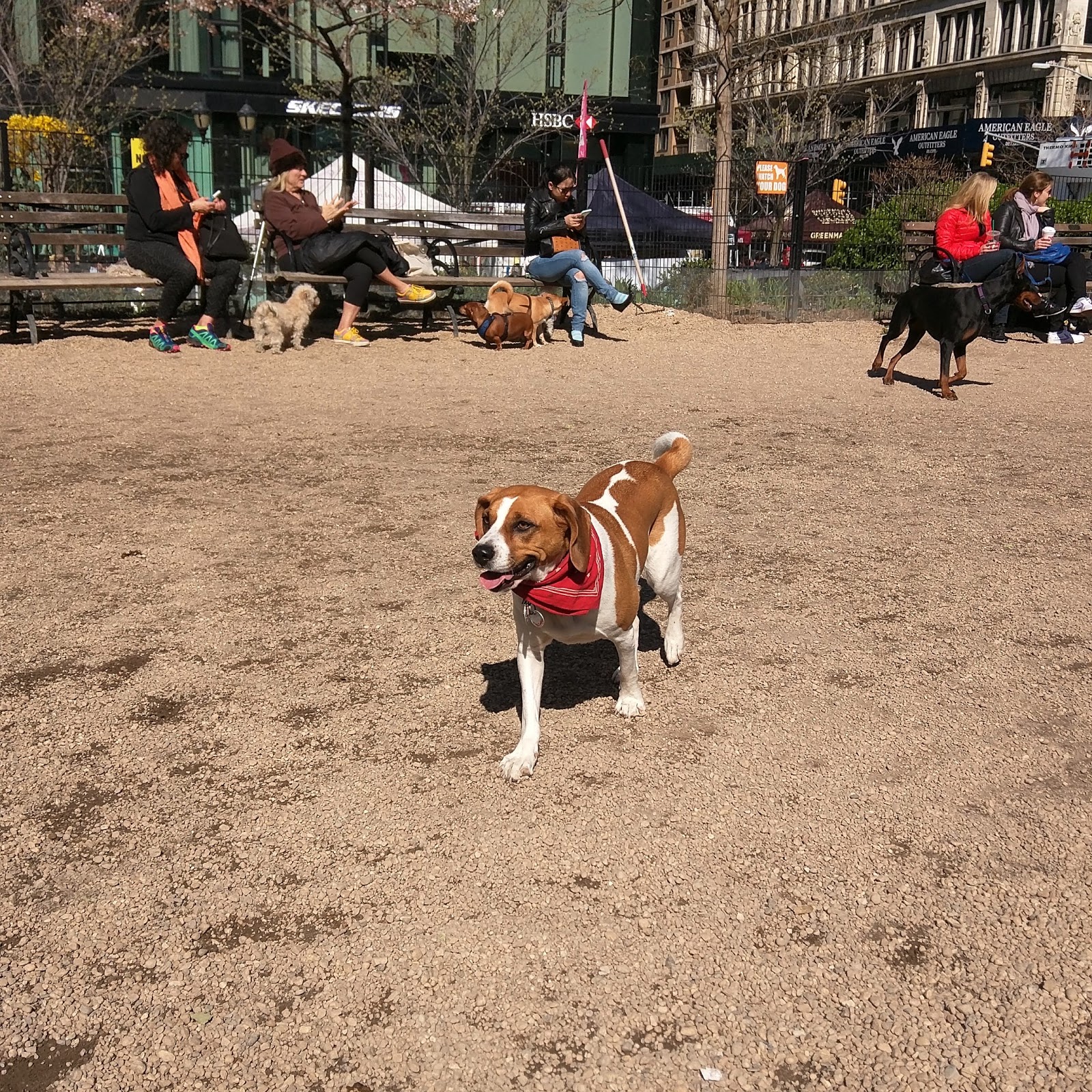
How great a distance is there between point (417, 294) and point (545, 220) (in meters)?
1.81

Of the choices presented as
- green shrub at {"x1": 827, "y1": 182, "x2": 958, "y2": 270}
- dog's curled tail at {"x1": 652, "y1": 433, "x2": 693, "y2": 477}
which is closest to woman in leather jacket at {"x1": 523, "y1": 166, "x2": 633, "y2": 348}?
green shrub at {"x1": 827, "y1": 182, "x2": 958, "y2": 270}

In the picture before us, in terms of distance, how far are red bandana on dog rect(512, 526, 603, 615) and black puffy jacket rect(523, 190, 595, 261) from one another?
32.7 ft

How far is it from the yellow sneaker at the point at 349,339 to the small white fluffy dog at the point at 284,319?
1.92ft

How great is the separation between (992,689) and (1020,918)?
4.45ft

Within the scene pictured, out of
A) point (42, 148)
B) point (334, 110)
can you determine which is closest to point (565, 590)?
point (42, 148)

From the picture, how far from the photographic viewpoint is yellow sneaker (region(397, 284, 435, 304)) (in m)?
11.7

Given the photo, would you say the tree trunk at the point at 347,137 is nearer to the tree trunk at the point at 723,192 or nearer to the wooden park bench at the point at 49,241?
the wooden park bench at the point at 49,241

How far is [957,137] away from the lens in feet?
135

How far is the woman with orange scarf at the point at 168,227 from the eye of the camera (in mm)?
10508

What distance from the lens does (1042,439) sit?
→ 25.9 feet

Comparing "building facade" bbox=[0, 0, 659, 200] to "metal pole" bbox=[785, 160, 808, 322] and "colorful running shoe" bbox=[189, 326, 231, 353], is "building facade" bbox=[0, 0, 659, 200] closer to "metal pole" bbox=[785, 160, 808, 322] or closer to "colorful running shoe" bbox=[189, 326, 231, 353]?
"metal pole" bbox=[785, 160, 808, 322]

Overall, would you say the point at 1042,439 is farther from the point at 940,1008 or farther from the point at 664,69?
the point at 664,69

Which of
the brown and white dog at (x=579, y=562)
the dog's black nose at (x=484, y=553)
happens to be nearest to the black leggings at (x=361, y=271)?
the brown and white dog at (x=579, y=562)

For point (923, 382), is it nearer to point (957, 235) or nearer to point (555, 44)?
point (957, 235)
